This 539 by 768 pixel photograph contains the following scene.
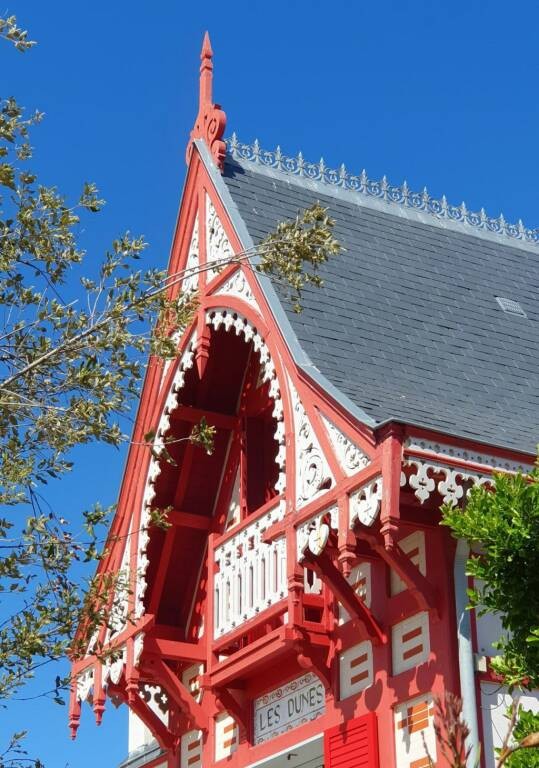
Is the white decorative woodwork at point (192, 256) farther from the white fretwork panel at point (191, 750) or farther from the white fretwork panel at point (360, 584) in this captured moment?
the white fretwork panel at point (191, 750)

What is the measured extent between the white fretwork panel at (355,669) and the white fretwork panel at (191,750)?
288cm

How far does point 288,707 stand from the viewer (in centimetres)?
1324

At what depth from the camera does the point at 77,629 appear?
9172mm

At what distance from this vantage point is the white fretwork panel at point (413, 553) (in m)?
11.7

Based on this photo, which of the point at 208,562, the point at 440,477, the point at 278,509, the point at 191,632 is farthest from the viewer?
the point at 191,632

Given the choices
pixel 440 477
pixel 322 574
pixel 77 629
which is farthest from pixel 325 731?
pixel 77 629

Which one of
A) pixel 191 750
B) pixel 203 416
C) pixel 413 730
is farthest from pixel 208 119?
pixel 413 730

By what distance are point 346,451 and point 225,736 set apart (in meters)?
4.35

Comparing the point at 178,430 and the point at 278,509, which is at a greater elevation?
the point at 178,430

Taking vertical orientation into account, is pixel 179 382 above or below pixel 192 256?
below

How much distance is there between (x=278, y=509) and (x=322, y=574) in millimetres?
1201

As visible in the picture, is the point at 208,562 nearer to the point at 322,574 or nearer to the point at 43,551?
the point at 322,574

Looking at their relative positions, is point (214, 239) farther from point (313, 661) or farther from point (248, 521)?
point (313, 661)

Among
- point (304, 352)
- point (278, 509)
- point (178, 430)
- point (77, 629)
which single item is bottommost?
point (77, 629)
